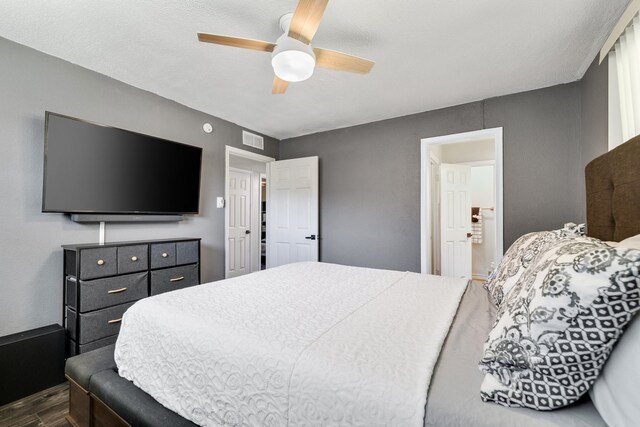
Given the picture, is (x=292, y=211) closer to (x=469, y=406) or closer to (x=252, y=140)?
(x=252, y=140)

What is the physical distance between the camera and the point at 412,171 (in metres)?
3.40

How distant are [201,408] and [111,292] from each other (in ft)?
5.67

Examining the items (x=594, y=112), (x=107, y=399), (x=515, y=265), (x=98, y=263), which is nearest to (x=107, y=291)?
(x=98, y=263)

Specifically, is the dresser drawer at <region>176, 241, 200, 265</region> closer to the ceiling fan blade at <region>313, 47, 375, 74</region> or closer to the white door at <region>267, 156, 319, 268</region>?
the white door at <region>267, 156, 319, 268</region>

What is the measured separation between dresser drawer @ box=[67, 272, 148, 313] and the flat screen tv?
0.60m

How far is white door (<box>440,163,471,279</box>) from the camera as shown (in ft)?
14.1

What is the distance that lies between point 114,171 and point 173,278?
3.64 ft

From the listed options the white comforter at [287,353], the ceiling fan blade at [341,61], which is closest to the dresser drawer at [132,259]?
the white comforter at [287,353]

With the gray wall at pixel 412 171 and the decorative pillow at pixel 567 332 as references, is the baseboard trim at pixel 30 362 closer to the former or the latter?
the decorative pillow at pixel 567 332

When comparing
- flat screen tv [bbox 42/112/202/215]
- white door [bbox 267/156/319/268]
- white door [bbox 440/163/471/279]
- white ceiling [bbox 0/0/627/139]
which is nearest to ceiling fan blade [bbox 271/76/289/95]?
white ceiling [bbox 0/0/627/139]

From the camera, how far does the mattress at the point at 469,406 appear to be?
65 cm

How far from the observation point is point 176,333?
3.77 ft

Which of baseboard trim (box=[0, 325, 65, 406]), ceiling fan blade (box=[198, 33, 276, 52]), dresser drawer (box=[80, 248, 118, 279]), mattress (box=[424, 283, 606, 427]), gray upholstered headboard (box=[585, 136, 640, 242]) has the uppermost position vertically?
ceiling fan blade (box=[198, 33, 276, 52])

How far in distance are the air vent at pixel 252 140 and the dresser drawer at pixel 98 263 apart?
2.20m
